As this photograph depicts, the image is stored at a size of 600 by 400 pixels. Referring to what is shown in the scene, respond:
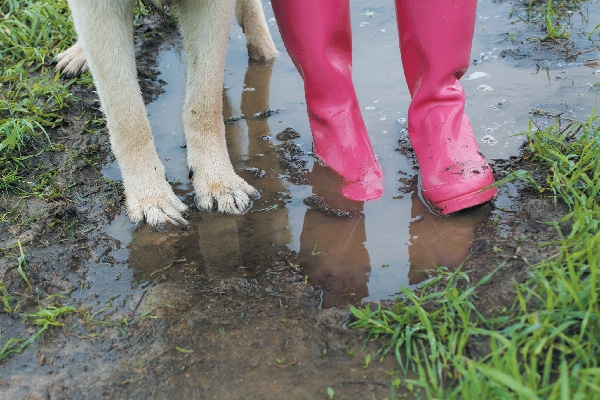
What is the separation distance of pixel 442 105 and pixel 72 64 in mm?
2303

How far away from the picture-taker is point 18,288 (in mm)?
2445

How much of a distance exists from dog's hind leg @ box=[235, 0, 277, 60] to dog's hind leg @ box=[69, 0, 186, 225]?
4.74ft

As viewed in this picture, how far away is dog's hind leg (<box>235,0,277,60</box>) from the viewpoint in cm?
412

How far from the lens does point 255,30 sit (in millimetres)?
4125

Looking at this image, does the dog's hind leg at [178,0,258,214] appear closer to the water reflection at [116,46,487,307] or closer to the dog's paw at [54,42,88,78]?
the water reflection at [116,46,487,307]

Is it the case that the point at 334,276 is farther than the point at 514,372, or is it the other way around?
the point at 334,276

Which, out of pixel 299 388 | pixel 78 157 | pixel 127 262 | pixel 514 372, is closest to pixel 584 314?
pixel 514 372

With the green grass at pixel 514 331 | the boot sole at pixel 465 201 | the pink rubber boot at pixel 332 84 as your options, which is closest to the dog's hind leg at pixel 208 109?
the pink rubber boot at pixel 332 84

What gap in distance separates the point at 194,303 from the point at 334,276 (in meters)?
0.52

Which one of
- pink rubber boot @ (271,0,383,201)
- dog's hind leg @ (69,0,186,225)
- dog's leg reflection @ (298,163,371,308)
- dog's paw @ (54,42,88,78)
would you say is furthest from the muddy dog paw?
dog's paw @ (54,42,88,78)

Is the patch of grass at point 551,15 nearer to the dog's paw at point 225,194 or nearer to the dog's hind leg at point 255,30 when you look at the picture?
the dog's hind leg at point 255,30

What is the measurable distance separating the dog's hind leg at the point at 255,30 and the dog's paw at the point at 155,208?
1.63 m

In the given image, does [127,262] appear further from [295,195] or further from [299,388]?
[299,388]

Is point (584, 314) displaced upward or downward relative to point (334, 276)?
upward
